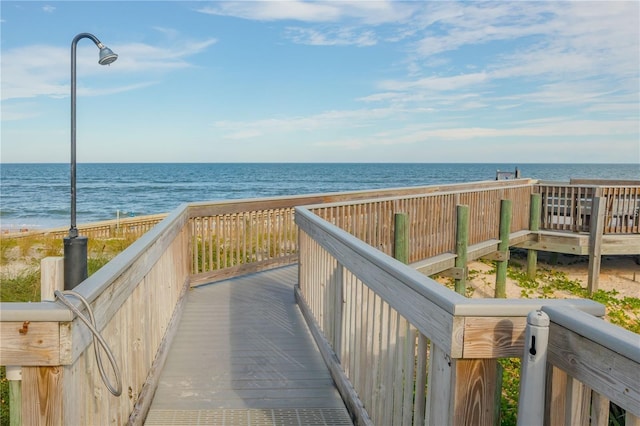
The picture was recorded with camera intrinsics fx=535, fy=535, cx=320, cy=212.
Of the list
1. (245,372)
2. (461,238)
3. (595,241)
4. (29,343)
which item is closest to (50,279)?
(29,343)

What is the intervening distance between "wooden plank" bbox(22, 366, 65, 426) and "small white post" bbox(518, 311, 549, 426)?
5.06ft

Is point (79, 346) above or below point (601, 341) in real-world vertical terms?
below

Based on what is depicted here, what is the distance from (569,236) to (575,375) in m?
12.7

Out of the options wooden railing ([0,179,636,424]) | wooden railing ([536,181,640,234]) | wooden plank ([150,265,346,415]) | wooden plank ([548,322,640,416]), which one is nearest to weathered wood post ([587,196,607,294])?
wooden railing ([536,181,640,234])

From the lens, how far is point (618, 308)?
1116 cm

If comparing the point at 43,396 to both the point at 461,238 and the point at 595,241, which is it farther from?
the point at 595,241

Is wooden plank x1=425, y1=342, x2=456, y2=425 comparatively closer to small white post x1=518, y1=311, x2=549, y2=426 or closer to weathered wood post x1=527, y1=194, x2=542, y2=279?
small white post x1=518, y1=311, x2=549, y2=426

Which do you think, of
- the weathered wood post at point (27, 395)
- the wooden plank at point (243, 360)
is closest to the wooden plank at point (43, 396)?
the weathered wood post at point (27, 395)

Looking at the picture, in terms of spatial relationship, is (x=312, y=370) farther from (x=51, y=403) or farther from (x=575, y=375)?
(x=575, y=375)

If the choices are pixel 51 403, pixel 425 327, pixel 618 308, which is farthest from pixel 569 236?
pixel 51 403

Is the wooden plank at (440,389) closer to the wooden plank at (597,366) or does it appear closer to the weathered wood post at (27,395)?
the wooden plank at (597,366)

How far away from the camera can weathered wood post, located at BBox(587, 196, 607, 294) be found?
12570mm

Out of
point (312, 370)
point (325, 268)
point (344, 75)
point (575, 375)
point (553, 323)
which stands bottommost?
point (312, 370)

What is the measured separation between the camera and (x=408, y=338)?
2.42 meters
